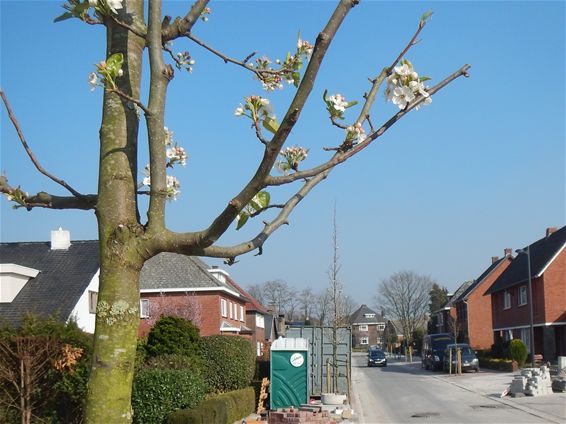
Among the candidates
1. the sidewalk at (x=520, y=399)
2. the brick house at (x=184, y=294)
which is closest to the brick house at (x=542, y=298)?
the sidewalk at (x=520, y=399)

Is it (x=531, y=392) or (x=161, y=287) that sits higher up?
(x=161, y=287)

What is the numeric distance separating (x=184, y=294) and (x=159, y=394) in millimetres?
29478

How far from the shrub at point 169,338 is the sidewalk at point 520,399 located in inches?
371

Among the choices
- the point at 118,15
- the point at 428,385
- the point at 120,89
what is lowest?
the point at 428,385

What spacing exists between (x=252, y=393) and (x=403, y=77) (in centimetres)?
1727

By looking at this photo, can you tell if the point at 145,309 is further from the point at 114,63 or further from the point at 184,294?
the point at 114,63

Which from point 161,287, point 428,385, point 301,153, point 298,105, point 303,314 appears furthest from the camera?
point 303,314

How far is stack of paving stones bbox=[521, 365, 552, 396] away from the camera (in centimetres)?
2459

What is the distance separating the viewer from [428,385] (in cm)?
3234

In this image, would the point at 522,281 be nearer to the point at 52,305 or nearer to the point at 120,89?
the point at 52,305

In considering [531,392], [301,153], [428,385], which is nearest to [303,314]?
[428,385]

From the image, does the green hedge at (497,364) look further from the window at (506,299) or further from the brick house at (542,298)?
the window at (506,299)

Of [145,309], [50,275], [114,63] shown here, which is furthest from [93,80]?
[145,309]

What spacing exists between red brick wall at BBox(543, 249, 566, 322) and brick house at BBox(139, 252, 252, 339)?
1911cm
